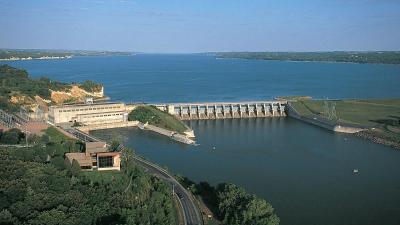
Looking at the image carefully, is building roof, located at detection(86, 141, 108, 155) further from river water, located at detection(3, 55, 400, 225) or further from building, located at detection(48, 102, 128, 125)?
building, located at detection(48, 102, 128, 125)

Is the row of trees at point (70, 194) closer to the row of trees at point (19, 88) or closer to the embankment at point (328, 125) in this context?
the row of trees at point (19, 88)

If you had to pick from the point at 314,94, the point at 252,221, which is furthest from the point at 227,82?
the point at 252,221

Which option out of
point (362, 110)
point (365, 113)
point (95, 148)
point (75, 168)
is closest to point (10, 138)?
point (95, 148)

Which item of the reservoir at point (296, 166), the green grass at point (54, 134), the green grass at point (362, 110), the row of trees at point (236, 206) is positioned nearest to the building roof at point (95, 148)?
the row of trees at point (236, 206)

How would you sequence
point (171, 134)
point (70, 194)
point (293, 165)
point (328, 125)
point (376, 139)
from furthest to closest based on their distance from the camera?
point (328, 125) → point (171, 134) → point (376, 139) → point (293, 165) → point (70, 194)

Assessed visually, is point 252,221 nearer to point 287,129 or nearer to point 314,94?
point 287,129

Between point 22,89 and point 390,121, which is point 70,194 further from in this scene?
point 22,89
